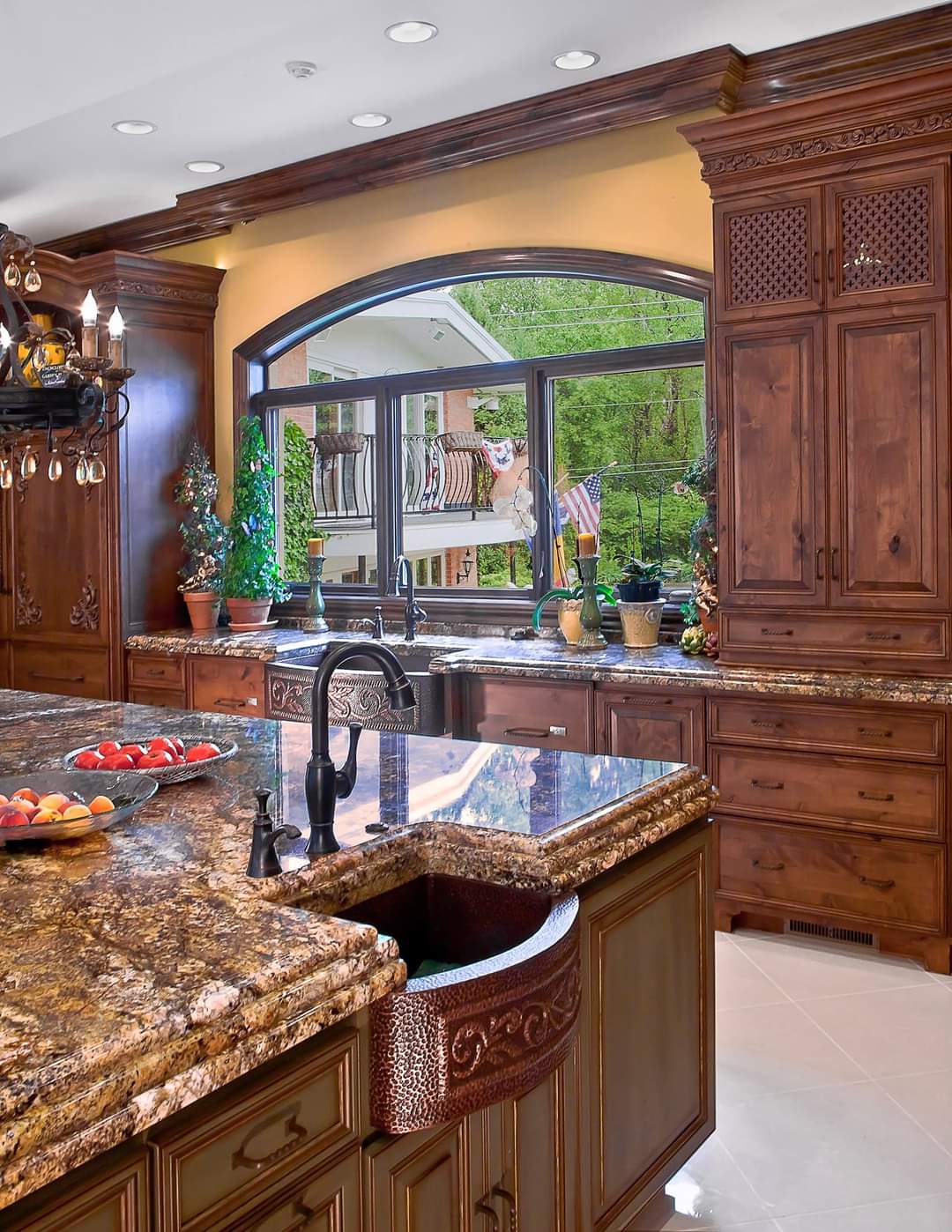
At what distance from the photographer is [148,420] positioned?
5.61m

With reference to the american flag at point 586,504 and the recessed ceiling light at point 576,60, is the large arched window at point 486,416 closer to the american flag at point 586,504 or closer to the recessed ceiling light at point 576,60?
the american flag at point 586,504

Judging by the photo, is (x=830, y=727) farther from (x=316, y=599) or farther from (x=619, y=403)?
(x=316, y=599)

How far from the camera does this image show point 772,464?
12.5ft

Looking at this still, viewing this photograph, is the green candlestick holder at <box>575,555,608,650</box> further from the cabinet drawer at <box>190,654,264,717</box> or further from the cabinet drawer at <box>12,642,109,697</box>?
the cabinet drawer at <box>12,642,109,697</box>

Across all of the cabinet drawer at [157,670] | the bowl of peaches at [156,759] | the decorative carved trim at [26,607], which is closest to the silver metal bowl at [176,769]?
the bowl of peaches at [156,759]

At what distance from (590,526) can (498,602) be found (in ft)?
1.84

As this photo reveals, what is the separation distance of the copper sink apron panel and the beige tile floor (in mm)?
1096

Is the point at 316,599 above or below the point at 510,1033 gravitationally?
above

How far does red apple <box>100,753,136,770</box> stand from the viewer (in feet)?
7.53

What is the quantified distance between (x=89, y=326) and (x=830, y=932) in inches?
117

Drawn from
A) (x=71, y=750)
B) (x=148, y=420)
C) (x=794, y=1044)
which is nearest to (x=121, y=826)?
(x=71, y=750)

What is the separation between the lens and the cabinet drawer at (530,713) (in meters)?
4.09

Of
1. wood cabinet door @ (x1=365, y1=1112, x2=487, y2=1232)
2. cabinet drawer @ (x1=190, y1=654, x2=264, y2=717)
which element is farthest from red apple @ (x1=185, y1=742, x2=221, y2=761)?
cabinet drawer @ (x1=190, y1=654, x2=264, y2=717)

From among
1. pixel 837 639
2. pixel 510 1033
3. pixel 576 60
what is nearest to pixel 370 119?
pixel 576 60
